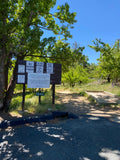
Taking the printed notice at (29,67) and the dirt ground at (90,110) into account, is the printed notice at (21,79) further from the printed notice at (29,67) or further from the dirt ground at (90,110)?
the dirt ground at (90,110)

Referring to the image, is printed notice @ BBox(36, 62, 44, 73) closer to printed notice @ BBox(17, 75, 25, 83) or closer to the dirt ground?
printed notice @ BBox(17, 75, 25, 83)

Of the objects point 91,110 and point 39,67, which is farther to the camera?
point 91,110

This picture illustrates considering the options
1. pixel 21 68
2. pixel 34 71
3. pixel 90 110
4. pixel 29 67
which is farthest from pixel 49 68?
pixel 90 110

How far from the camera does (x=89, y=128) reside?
3961 millimetres

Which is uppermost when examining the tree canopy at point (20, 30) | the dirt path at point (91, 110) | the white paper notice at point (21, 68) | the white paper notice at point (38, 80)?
the tree canopy at point (20, 30)

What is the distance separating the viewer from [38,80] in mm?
6188

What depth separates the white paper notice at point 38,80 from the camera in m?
6.01

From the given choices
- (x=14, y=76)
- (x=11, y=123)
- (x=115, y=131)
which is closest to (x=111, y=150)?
(x=115, y=131)

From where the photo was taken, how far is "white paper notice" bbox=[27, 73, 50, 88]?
19.7ft

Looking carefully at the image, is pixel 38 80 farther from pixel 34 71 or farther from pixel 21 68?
pixel 21 68

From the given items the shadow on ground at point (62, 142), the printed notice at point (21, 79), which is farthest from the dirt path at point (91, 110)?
the printed notice at point (21, 79)

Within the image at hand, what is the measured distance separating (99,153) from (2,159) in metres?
2.08

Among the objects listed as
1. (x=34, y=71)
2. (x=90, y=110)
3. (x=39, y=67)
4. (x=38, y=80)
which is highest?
(x=39, y=67)

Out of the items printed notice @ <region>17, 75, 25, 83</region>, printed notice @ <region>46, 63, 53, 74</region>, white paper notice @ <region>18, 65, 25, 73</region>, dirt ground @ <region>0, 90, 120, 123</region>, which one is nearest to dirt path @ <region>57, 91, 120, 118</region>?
dirt ground @ <region>0, 90, 120, 123</region>
